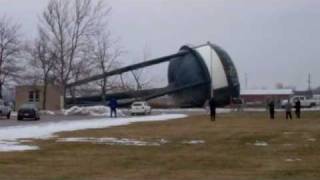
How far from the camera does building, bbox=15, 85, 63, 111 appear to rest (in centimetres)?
9375

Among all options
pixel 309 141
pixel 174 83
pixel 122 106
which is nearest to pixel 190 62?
pixel 174 83

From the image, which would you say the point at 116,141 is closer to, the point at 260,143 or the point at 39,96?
the point at 260,143

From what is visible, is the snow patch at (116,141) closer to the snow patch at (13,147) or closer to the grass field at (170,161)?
the grass field at (170,161)

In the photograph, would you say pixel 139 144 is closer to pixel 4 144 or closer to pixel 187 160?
pixel 4 144

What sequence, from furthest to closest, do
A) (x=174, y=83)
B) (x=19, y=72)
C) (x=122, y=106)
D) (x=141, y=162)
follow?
(x=174, y=83) → (x=122, y=106) → (x=19, y=72) → (x=141, y=162)

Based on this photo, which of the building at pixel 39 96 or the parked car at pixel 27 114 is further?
the building at pixel 39 96

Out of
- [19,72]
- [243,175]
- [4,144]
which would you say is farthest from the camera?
[19,72]

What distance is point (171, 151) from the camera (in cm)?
2153

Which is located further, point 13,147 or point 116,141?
point 116,141

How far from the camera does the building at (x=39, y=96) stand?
3691 inches

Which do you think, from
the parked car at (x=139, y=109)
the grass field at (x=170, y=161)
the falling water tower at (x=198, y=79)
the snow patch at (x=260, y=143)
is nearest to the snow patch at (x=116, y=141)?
the grass field at (x=170, y=161)

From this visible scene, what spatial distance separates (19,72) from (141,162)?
3100 inches

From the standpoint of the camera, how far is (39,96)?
95.8m

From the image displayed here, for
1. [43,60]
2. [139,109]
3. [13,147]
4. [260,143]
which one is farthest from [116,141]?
[43,60]
